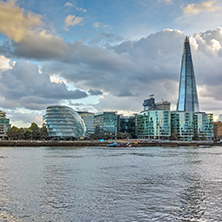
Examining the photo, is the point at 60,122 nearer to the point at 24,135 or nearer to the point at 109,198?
the point at 24,135

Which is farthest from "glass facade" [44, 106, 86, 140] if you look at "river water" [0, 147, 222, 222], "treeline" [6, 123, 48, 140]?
"river water" [0, 147, 222, 222]

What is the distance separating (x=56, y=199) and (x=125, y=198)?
244 inches

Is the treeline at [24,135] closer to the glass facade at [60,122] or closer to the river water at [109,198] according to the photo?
the glass facade at [60,122]

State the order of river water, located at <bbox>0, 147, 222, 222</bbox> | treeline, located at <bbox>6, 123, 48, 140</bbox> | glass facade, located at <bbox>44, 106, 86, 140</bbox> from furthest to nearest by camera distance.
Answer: glass facade, located at <bbox>44, 106, 86, 140</bbox> → treeline, located at <bbox>6, 123, 48, 140</bbox> → river water, located at <bbox>0, 147, 222, 222</bbox>

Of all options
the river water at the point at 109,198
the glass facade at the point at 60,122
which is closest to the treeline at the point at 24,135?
the glass facade at the point at 60,122

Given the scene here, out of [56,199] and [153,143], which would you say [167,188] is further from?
[153,143]

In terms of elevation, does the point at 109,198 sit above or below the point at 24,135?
below

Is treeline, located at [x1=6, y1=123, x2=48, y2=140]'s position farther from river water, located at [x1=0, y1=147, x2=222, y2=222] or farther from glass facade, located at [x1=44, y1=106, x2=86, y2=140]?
river water, located at [x1=0, y1=147, x2=222, y2=222]

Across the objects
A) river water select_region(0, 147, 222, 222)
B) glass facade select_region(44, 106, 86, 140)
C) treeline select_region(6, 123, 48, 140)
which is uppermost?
glass facade select_region(44, 106, 86, 140)

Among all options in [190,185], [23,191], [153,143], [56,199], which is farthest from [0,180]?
[153,143]

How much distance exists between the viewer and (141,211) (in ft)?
72.6

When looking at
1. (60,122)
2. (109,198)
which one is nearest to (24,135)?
(60,122)

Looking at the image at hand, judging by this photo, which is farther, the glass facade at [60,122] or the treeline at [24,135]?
the glass facade at [60,122]

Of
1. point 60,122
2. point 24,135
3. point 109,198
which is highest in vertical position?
point 60,122
